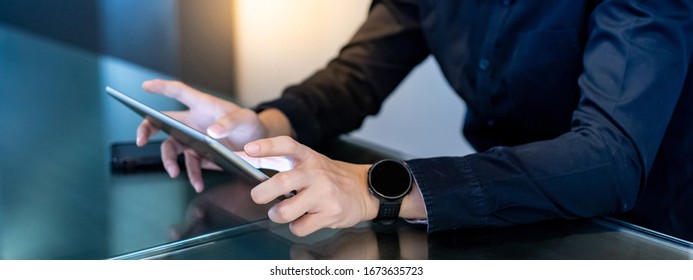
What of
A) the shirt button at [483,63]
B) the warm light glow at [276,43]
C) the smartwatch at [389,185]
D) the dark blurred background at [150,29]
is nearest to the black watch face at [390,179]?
the smartwatch at [389,185]

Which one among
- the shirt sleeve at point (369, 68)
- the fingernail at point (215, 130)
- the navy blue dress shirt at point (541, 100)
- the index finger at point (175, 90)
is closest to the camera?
the navy blue dress shirt at point (541, 100)

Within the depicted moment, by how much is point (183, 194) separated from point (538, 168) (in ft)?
1.50

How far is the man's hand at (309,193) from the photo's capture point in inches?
31.4

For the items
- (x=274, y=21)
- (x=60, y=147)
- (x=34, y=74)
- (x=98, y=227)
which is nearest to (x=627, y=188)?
(x=98, y=227)

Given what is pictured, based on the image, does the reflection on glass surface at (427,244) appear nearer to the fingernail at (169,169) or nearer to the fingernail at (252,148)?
the fingernail at (252,148)

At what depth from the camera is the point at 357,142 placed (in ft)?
4.22

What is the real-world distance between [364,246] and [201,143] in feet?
0.78

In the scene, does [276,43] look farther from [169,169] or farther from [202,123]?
[169,169]

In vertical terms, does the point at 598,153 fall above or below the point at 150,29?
above

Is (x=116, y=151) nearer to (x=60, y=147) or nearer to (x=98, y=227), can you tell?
(x=60, y=147)

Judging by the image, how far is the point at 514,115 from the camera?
1.27 metres

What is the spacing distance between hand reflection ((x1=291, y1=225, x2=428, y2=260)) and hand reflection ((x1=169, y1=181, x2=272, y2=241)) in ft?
0.34

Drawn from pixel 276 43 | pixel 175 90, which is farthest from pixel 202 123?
pixel 276 43

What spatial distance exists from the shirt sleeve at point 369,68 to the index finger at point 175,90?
210 millimetres
